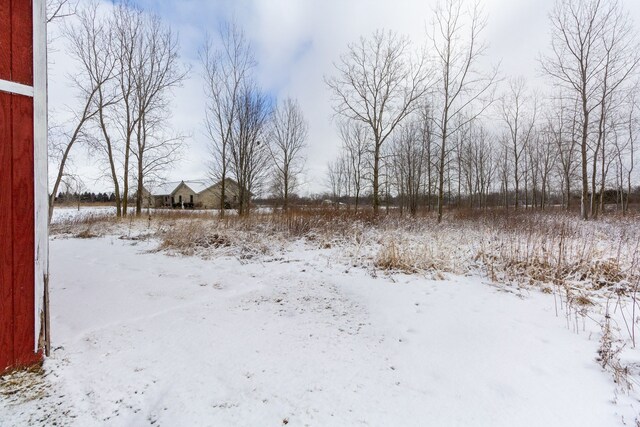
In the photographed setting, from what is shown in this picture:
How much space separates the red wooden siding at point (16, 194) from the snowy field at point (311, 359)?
0.93 ft

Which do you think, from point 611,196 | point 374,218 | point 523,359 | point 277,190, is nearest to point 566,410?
point 523,359

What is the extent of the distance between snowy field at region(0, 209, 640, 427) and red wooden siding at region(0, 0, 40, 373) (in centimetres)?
28

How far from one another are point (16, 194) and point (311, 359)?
2769mm

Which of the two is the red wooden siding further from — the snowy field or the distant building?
the distant building

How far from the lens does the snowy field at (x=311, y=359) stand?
5.95ft

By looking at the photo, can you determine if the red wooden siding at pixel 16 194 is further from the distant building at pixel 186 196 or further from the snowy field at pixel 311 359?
the distant building at pixel 186 196

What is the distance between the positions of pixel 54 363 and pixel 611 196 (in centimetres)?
6084

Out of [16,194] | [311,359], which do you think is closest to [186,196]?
[16,194]

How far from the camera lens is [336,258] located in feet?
21.4

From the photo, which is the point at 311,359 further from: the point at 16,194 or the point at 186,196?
the point at 186,196

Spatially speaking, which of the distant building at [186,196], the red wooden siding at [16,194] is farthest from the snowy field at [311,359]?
the distant building at [186,196]

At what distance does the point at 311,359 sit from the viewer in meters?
2.45

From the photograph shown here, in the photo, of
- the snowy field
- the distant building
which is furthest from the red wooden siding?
the distant building

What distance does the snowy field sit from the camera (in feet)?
5.95
